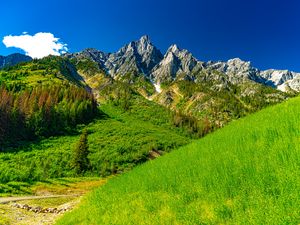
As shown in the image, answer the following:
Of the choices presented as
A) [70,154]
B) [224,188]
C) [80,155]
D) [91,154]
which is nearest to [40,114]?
[91,154]

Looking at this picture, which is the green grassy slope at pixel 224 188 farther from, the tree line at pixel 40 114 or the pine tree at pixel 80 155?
the tree line at pixel 40 114

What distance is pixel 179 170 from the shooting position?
12.2m

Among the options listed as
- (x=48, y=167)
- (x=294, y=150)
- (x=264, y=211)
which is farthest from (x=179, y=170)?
(x=48, y=167)

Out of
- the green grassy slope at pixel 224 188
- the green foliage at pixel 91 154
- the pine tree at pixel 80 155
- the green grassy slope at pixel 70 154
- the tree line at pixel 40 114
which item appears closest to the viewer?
the green grassy slope at pixel 224 188

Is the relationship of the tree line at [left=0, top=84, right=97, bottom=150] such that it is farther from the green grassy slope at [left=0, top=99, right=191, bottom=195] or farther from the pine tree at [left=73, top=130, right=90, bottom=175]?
the pine tree at [left=73, top=130, right=90, bottom=175]

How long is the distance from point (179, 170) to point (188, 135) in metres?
175

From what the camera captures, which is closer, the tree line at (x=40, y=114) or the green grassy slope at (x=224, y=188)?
the green grassy slope at (x=224, y=188)

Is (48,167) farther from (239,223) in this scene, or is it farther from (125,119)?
(125,119)

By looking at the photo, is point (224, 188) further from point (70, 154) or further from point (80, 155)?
point (70, 154)

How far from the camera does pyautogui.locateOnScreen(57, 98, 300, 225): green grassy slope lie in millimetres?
6527

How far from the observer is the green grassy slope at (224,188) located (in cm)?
653

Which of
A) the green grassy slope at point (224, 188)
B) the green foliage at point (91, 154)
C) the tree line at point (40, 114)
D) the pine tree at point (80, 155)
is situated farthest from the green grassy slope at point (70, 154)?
the green grassy slope at point (224, 188)

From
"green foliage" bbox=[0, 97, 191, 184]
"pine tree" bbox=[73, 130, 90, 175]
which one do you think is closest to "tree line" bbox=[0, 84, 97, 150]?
"green foliage" bbox=[0, 97, 191, 184]

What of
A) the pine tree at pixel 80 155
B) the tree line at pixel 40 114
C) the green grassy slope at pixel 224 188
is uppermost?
the tree line at pixel 40 114
